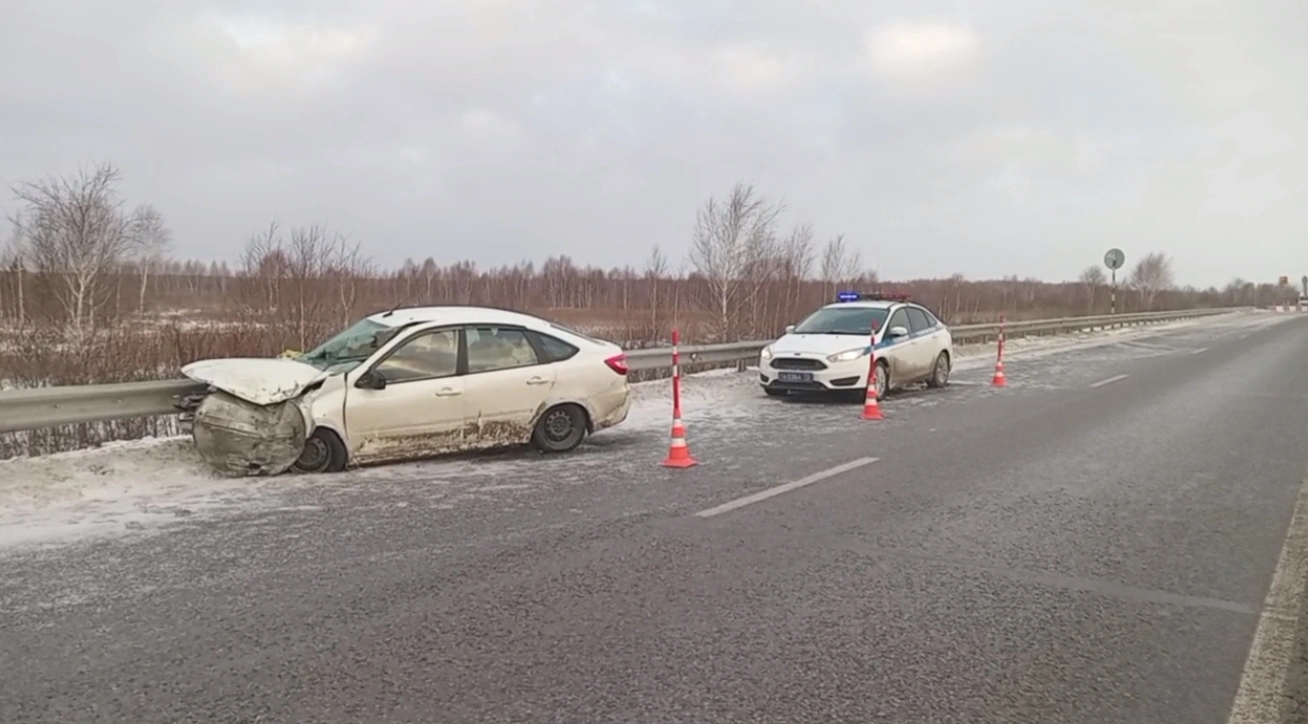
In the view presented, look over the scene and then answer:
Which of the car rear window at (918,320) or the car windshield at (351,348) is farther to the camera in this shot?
the car rear window at (918,320)

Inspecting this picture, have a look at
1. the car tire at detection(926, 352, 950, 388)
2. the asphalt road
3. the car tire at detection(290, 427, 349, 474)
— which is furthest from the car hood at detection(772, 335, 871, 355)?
the car tire at detection(290, 427, 349, 474)

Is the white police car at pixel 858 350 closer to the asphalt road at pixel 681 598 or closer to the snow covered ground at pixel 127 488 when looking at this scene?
the snow covered ground at pixel 127 488

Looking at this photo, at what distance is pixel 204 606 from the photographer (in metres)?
→ 4.56

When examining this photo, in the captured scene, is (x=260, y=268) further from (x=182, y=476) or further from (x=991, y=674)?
(x=991, y=674)

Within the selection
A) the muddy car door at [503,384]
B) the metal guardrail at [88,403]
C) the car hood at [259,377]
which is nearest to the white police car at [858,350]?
the muddy car door at [503,384]

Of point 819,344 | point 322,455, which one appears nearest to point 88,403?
point 322,455

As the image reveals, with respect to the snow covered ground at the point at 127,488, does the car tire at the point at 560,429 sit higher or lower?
higher

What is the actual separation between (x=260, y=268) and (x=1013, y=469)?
563 inches

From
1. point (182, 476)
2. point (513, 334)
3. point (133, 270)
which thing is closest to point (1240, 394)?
point (513, 334)

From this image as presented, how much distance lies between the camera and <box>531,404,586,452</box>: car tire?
921 centimetres

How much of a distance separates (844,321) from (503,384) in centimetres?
799

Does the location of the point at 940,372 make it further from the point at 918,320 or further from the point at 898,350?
the point at 898,350

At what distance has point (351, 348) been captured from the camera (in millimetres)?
8836

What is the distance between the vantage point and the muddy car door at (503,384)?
8773 mm
